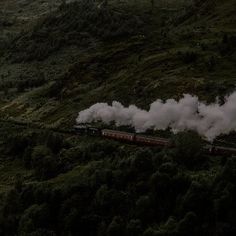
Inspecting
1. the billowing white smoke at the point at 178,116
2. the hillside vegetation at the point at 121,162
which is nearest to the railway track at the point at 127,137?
the hillside vegetation at the point at 121,162

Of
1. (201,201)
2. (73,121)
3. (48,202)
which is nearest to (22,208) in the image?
(48,202)

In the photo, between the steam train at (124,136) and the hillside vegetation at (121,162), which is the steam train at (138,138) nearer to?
the steam train at (124,136)

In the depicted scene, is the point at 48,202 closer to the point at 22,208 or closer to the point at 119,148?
the point at 22,208

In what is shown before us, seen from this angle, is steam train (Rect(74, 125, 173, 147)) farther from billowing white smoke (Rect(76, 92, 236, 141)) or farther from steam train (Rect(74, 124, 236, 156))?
billowing white smoke (Rect(76, 92, 236, 141))

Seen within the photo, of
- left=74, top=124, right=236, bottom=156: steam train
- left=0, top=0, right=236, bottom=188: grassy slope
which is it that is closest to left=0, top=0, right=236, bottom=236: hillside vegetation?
left=0, top=0, right=236, bottom=188: grassy slope

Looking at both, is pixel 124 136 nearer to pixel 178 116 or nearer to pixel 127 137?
pixel 127 137

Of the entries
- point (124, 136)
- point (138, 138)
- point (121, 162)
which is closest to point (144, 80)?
point (124, 136)
